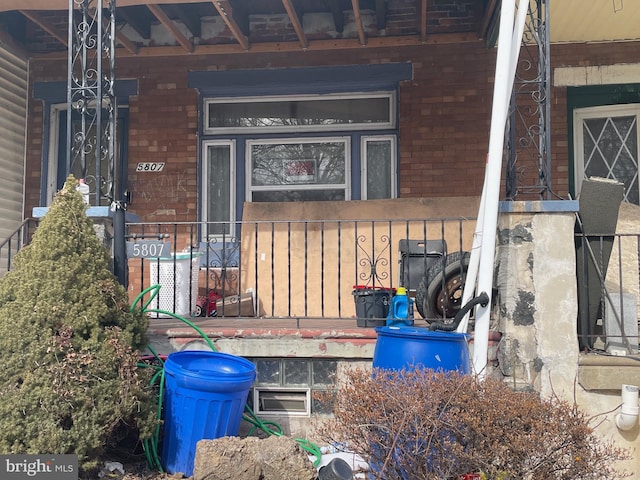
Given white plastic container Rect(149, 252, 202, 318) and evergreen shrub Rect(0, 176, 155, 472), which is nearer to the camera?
evergreen shrub Rect(0, 176, 155, 472)

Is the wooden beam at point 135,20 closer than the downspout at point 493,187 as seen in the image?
No

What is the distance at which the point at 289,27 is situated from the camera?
25.1 feet

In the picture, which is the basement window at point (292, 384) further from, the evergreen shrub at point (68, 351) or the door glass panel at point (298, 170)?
the door glass panel at point (298, 170)

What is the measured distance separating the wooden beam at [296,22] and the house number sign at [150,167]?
236cm

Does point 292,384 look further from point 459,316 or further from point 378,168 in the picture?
point 378,168

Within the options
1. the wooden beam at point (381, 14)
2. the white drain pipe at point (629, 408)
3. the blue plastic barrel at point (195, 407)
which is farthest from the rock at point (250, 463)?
the wooden beam at point (381, 14)

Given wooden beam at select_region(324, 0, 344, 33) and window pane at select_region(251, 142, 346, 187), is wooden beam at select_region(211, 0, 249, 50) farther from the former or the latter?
window pane at select_region(251, 142, 346, 187)

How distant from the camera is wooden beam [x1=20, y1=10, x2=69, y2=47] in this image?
22.5ft

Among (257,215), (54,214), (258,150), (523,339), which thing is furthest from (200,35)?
(523,339)

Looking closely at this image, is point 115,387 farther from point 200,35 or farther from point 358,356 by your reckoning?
point 200,35

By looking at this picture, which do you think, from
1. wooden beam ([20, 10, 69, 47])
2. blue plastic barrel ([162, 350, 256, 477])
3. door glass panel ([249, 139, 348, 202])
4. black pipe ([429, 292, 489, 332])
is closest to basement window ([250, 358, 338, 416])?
blue plastic barrel ([162, 350, 256, 477])

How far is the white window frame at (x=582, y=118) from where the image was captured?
747 cm
